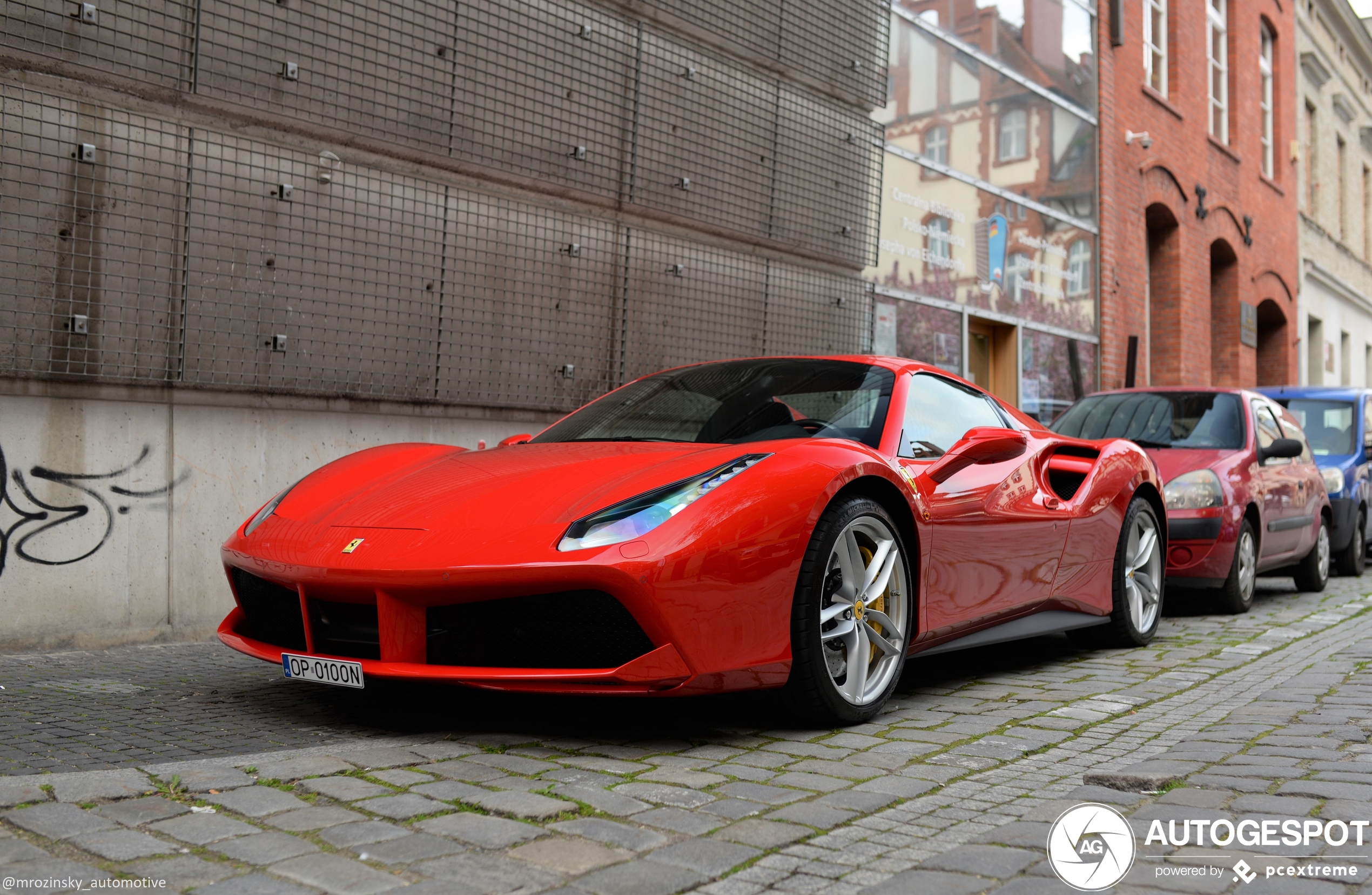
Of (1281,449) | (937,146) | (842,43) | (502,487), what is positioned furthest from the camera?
(937,146)

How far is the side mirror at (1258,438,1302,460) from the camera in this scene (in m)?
7.54

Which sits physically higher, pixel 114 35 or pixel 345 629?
pixel 114 35

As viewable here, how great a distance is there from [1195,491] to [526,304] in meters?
4.22

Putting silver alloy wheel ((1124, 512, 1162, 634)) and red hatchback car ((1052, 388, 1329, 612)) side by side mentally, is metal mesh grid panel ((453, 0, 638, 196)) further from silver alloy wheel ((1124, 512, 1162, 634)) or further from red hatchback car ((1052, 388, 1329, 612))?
silver alloy wheel ((1124, 512, 1162, 634))

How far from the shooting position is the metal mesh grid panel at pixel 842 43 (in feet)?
33.0

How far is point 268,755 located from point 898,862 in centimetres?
166

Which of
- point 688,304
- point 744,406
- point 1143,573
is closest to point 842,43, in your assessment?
point 688,304

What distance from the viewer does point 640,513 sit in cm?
327

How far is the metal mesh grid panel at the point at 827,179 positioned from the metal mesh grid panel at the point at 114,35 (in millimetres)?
4962

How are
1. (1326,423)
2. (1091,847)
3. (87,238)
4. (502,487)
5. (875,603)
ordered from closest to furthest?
(1091,847)
(502,487)
(875,603)
(87,238)
(1326,423)

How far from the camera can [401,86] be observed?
6.91 m

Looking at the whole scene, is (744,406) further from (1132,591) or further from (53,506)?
(53,506)

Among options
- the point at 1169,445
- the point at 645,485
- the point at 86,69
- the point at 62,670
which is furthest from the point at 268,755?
the point at 1169,445

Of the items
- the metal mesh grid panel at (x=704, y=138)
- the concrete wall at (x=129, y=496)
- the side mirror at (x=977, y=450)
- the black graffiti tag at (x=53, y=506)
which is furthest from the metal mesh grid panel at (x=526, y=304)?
the side mirror at (x=977, y=450)
